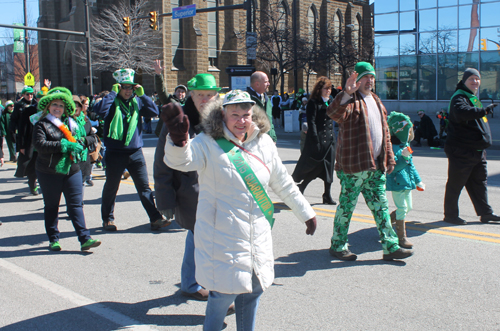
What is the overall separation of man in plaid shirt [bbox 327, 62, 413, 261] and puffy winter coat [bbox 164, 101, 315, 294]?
2.00 m

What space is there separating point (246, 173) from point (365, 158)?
2167 millimetres

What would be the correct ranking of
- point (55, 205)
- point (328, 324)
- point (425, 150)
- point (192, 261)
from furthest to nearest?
1. point (425, 150)
2. point (55, 205)
3. point (192, 261)
4. point (328, 324)

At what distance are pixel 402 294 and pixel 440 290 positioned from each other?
0.34 metres

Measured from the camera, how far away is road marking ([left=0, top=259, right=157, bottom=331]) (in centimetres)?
374

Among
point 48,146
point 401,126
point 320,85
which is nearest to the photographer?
point 48,146

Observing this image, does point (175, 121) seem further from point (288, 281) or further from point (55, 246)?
point (55, 246)

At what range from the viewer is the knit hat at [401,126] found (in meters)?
5.53

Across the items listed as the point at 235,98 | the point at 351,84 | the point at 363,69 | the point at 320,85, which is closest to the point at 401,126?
the point at 363,69

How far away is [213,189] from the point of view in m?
2.98

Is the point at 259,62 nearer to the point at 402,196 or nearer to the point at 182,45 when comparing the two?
the point at 182,45

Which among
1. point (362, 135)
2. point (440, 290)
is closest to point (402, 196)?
point (362, 135)

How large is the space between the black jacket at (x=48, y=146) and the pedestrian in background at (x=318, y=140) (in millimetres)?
3341

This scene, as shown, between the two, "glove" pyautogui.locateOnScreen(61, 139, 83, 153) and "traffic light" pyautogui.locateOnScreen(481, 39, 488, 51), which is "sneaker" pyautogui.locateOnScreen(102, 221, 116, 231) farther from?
"traffic light" pyautogui.locateOnScreen(481, 39, 488, 51)

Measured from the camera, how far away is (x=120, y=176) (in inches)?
256
